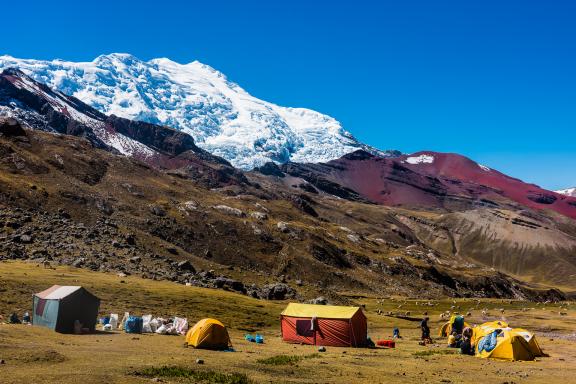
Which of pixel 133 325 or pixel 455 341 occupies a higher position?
pixel 455 341

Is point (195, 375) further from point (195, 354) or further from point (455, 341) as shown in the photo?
point (455, 341)

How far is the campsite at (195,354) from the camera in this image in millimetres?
27859

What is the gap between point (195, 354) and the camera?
37.1 meters

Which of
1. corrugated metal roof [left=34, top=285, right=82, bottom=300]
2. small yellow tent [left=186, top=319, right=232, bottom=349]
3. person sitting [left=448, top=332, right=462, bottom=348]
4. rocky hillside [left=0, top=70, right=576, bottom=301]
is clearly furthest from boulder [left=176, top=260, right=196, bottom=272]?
small yellow tent [left=186, top=319, right=232, bottom=349]

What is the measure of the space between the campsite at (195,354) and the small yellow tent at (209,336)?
1243mm

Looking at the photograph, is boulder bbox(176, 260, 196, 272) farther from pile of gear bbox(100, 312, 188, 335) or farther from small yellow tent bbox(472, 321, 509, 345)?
small yellow tent bbox(472, 321, 509, 345)

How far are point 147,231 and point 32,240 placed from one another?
31.7m

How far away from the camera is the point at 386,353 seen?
155 ft

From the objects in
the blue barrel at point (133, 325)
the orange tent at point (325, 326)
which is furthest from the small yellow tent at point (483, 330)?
the blue barrel at point (133, 325)

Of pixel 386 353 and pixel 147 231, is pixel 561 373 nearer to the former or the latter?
pixel 386 353

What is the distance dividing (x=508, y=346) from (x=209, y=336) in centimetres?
2388

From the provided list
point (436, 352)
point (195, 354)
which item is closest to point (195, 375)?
point (195, 354)

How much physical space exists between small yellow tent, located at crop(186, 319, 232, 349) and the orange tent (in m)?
12.3

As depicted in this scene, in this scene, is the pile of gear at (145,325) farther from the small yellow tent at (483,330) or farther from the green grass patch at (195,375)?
the small yellow tent at (483,330)
